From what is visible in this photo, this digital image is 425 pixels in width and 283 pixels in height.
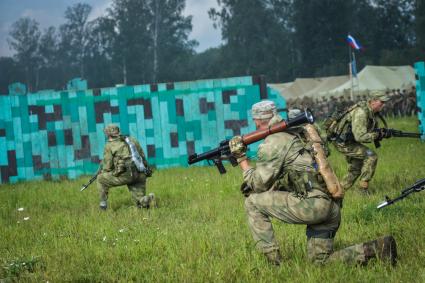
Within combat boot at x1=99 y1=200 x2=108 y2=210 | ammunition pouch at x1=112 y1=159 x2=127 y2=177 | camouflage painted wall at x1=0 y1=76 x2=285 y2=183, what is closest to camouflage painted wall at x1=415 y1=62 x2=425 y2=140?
camouflage painted wall at x1=0 y1=76 x2=285 y2=183

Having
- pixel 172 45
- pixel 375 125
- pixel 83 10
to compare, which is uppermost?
pixel 83 10

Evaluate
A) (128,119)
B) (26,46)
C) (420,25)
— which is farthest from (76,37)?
(128,119)

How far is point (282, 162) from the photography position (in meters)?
5.52

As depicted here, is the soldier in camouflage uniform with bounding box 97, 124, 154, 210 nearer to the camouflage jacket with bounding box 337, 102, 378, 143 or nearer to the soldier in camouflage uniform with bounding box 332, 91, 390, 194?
the soldier in camouflage uniform with bounding box 332, 91, 390, 194

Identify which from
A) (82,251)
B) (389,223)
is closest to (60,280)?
(82,251)

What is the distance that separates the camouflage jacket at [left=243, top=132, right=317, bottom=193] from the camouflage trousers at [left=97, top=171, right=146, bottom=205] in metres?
5.05

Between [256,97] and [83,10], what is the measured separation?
68173mm

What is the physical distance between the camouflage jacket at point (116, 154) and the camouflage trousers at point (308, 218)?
479 cm

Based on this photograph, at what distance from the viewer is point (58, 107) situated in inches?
658

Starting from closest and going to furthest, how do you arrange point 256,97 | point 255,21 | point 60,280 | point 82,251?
point 60,280 → point 82,251 → point 256,97 → point 255,21

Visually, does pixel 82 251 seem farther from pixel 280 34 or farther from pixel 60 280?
pixel 280 34

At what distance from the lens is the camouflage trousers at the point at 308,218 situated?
549 cm

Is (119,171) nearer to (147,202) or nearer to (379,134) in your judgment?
(147,202)

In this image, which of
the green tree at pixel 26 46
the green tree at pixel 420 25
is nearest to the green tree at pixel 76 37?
the green tree at pixel 26 46
